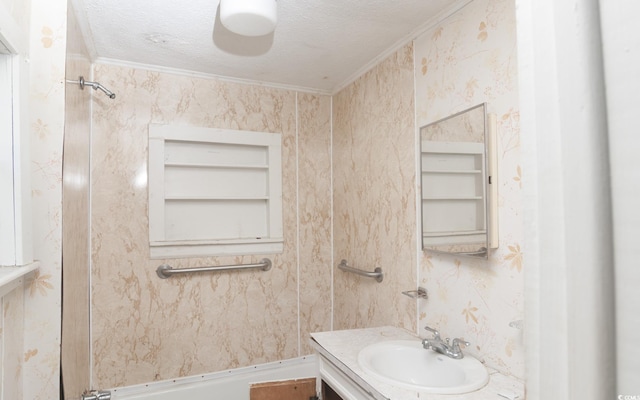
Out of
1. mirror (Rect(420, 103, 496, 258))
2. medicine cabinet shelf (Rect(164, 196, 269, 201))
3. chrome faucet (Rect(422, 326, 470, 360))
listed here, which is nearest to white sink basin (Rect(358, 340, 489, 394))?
chrome faucet (Rect(422, 326, 470, 360))

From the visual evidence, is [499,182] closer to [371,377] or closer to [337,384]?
[371,377]

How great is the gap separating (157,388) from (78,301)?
851 millimetres

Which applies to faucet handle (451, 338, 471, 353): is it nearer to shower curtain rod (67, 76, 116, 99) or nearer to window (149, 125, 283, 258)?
window (149, 125, 283, 258)

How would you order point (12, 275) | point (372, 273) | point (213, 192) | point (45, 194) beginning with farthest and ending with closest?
point (213, 192)
point (372, 273)
point (45, 194)
point (12, 275)

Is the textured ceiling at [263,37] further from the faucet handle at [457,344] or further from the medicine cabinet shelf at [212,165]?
the faucet handle at [457,344]

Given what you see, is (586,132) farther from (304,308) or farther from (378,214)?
(304,308)

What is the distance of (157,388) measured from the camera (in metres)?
2.10

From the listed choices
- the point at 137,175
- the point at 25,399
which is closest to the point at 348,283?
the point at 137,175

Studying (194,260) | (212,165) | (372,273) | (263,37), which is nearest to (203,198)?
(212,165)

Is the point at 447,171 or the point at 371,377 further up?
the point at 447,171

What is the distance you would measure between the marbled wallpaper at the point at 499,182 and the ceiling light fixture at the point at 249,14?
767mm

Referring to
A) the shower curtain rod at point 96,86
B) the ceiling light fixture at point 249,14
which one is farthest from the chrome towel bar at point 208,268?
the ceiling light fixture at point 249,14

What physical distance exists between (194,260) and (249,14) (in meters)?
1.49

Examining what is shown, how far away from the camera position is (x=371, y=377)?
49.3 inches
